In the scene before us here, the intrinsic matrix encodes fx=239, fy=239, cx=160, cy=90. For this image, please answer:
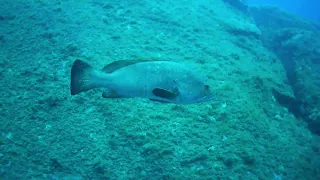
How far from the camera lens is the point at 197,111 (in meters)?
4.68

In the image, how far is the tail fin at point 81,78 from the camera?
226 cm

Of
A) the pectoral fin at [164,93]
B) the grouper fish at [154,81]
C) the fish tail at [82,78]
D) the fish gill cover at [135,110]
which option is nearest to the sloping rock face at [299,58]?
the fish gill cover at [135,110]

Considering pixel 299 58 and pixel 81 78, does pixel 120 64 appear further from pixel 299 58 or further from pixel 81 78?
pixel 299 58

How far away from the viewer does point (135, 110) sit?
14.5ft

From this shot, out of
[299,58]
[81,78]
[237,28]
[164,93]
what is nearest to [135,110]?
[81,78]

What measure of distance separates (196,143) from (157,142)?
681 mm

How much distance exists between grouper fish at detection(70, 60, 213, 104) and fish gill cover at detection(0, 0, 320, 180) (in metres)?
1.88

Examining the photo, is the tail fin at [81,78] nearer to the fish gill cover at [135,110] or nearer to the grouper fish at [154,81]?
the grouper fish at [154,81]

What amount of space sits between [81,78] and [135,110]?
2.21m

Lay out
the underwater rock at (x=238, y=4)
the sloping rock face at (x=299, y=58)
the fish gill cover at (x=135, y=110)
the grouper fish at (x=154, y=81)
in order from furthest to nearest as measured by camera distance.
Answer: the underwater rock at (x=238, y=4)
the sloping rock face at (x=299, y=58)
the fish gill cover at (x=135, y=110)
the grouper fish at (x=154, y=81)

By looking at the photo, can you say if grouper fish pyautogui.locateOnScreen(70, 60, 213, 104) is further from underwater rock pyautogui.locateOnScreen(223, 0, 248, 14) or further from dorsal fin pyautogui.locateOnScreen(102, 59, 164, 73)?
underwater rock pyautogui.locateOnScreen(223, 0, 248, 14)

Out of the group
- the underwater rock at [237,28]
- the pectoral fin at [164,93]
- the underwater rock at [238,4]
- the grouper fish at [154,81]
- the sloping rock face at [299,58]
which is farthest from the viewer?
the underwater rock at [238,4]

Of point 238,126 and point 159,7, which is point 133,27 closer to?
point 159,7

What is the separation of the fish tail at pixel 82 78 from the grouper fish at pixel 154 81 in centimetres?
10
